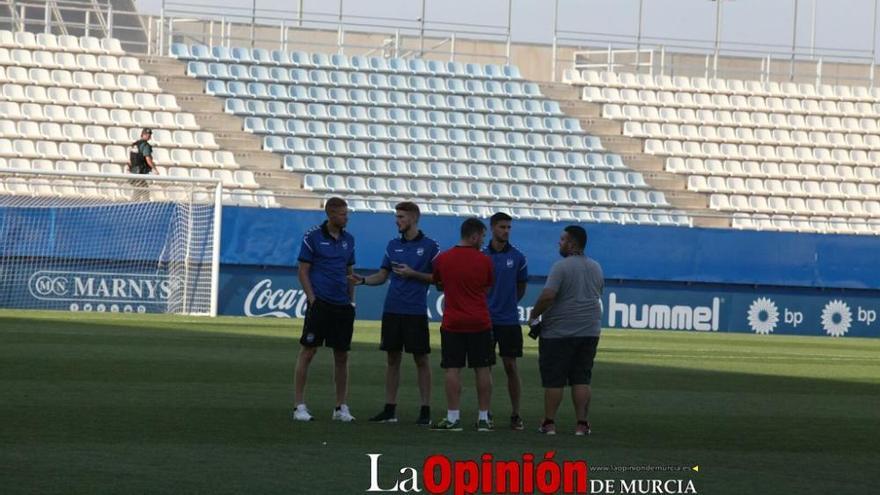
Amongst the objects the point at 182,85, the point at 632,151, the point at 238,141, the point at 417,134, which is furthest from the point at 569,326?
the point at 632,151

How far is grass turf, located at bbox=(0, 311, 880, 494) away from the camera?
9242 mm

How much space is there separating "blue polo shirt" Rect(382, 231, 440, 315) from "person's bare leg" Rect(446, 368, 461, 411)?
0.67 metres

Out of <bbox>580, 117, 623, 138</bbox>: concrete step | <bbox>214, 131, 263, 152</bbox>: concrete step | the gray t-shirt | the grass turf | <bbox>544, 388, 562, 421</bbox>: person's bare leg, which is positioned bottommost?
the grass turf

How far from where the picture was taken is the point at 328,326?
40.8ft

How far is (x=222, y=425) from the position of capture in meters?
11.6

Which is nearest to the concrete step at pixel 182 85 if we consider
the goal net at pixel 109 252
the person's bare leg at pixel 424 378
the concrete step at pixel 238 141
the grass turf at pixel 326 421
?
the concrete step at pixel 238 141

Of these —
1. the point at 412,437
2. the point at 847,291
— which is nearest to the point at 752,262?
the point at 847,291

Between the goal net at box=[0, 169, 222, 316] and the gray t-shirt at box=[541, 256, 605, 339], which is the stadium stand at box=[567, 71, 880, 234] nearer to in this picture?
the goal net at box=[0, 169, 222, 316]

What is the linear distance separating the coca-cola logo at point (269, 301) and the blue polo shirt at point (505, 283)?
17.4m

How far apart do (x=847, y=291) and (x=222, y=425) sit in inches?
939

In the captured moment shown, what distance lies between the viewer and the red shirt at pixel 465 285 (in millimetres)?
12000

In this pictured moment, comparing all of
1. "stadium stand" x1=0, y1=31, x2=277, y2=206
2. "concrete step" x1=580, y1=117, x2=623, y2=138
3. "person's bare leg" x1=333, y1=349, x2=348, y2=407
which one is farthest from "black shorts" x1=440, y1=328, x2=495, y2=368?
"concrete step" x1=580, y1=117, x2=623, y2=138

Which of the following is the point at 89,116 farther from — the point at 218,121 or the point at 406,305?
the point at 406,305

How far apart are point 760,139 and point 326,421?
2975 centimetres
